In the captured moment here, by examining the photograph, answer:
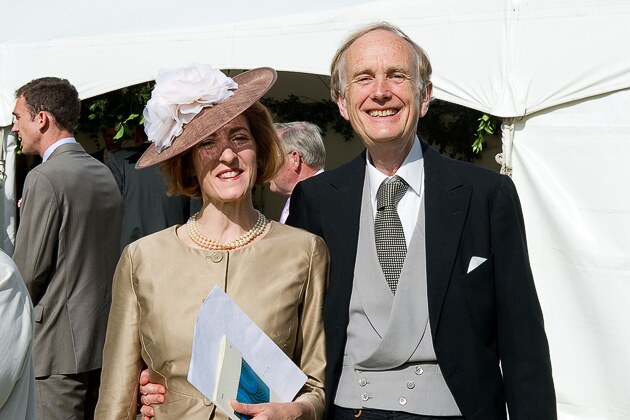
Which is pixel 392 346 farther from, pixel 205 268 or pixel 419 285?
pixel 205 268

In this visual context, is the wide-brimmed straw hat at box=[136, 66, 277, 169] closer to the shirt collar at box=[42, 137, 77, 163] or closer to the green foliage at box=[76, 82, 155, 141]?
the shirt collar at box=[42, 137, 77, 163]

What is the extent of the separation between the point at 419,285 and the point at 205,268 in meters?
0.56

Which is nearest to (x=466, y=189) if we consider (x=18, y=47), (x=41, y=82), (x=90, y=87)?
(x=41, y=82)

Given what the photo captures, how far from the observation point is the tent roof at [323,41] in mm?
4801

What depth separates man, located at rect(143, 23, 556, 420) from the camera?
2.47 m

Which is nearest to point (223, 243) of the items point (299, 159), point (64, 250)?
point (64, 250)

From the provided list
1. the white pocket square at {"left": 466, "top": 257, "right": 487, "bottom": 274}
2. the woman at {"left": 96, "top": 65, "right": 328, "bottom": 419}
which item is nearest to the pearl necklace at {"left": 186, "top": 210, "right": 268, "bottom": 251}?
the woman at {"left": 96, "top": 65, "right": 328, "bottom": 419}

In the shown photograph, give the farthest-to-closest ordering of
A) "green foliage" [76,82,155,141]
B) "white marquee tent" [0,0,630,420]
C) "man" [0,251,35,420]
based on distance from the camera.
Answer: "green foliage" [76,82,155,141] → "white marquee tent" [0,0,630,420] → "man" [0,251,35,420]

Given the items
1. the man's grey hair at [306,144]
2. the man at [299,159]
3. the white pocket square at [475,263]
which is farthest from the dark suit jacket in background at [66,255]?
the white pocket square at [475,263]

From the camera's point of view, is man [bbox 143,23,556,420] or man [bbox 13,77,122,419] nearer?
man [bbox 143,23,556,420]

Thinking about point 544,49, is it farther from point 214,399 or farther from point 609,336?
point 214,399

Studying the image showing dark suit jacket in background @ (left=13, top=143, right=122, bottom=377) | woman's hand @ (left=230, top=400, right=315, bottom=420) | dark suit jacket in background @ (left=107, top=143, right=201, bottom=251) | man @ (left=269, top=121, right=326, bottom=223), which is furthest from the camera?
dark suit jacket in background @ (left=107, top=143, right=201, bottom=251)

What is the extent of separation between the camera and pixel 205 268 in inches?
100

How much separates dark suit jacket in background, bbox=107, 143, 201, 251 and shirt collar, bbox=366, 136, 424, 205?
118 inches
